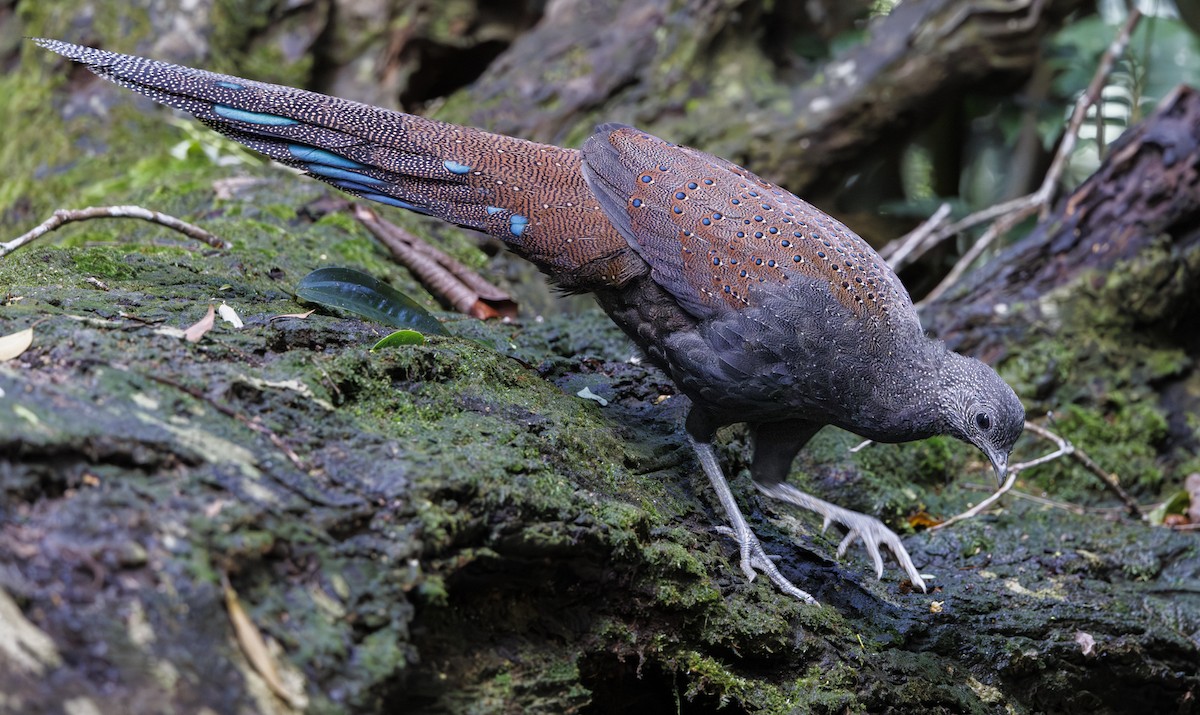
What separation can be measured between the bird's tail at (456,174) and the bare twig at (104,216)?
0.69 m

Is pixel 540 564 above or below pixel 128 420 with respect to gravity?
below

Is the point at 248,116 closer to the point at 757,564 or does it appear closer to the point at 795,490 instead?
the point at 757,564

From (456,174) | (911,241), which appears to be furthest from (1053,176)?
(456,174)

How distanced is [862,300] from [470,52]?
4.74 m

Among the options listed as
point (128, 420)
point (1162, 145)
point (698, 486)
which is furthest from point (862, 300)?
point (1162, 145)

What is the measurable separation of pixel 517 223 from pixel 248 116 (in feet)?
3.35

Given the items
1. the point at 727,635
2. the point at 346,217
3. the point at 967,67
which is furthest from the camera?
the point at 967,67

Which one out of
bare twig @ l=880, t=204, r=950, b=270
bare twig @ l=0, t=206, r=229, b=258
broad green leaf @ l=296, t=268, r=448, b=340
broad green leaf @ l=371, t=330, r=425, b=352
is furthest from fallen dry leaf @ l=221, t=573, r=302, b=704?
bare twig @ l=880, t=204, r=950, b=270

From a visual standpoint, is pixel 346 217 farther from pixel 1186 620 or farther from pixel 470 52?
pixel 1186 620

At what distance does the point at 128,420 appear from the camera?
2.28 metres

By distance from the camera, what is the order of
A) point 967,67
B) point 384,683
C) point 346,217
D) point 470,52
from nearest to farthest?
point 384,683
point 346,217
point 967,67
point 470,52

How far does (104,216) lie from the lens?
3986 mm

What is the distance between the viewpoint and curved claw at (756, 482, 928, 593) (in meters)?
3.78

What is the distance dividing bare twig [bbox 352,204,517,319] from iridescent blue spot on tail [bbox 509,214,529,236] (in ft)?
3.81
